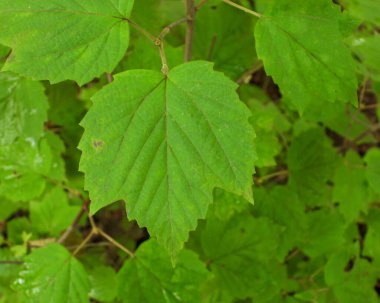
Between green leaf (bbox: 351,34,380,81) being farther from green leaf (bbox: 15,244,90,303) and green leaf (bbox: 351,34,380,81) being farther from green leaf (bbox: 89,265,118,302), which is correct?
green leaf (bbox: 89,265,118,302)

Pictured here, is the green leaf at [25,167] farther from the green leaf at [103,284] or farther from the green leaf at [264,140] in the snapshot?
the green leaf at [264,140]

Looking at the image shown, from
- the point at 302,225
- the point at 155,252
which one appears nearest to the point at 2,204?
the point at 155,252

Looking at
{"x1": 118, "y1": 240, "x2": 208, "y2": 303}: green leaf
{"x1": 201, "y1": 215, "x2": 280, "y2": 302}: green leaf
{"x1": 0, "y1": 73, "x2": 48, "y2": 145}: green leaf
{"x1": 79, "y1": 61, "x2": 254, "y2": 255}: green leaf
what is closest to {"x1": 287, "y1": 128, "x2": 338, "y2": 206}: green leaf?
{"x1": 201, "y1": 215, "x2": 280, "y2": 302}: green leaf

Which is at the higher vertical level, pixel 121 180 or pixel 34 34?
pixel 34 34

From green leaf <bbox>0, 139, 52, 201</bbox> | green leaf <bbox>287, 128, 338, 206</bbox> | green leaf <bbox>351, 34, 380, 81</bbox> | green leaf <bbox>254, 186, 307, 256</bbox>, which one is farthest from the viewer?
green leaf <bbox>287, 128, 338, 206</bbox>

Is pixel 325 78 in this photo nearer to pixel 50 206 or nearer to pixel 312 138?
pixel 312 138

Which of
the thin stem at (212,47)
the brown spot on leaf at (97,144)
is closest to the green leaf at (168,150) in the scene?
the brown spot on leaf at (97,144)
